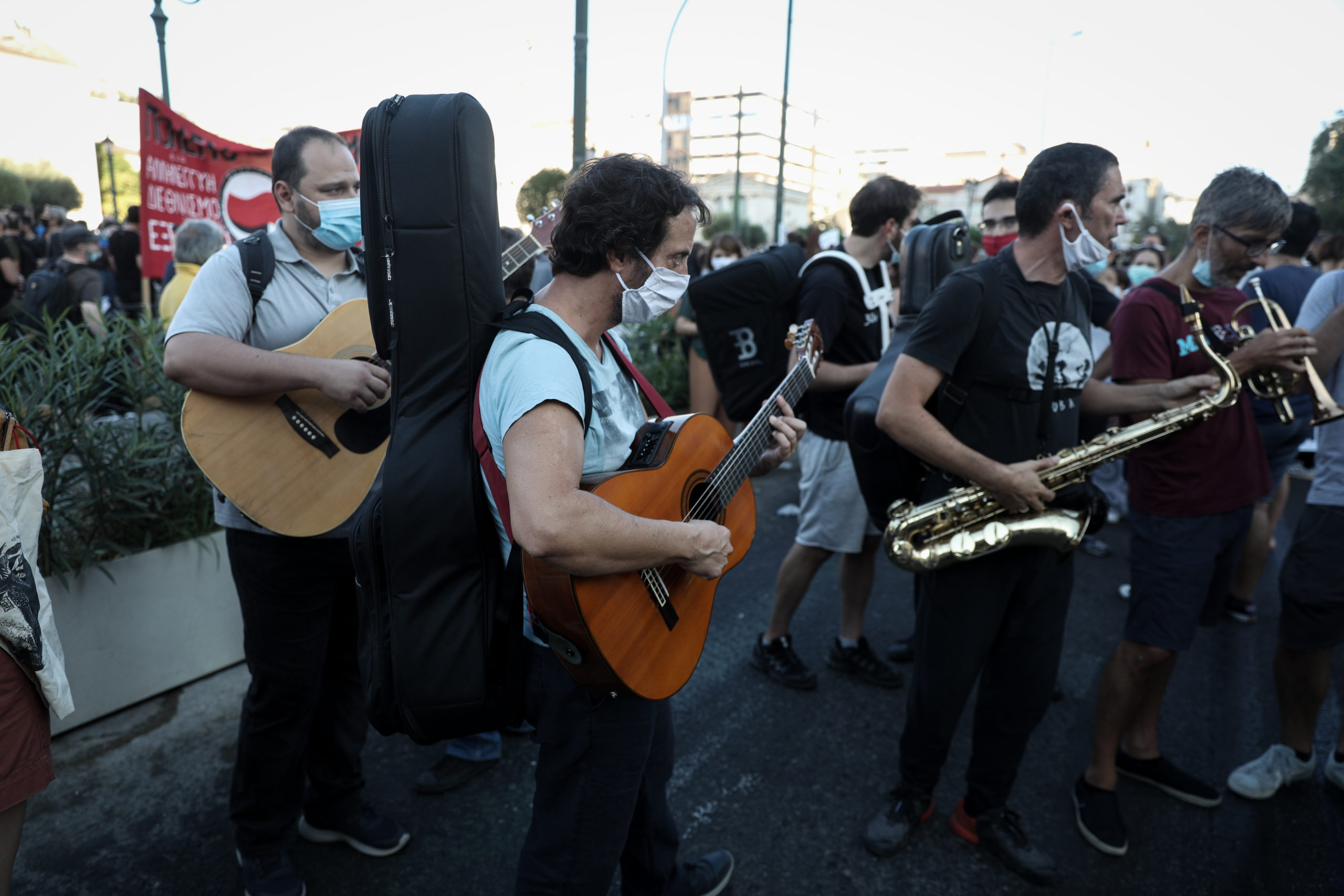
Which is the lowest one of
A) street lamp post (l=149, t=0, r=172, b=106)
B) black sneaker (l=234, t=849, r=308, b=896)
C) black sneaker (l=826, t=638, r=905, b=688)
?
black sneaker (l=826, t=638, r=905, b=688)

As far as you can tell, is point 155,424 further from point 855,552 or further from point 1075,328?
point 1075,328

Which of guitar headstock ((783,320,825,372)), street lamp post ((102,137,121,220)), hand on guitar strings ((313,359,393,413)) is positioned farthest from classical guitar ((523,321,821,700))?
street lamp post ((102,137,121,220))

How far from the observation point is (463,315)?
5.24 feet

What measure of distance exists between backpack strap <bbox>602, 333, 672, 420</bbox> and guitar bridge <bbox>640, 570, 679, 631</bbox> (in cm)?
40

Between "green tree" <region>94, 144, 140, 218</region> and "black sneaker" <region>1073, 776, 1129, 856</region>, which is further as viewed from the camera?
"green tree" <region>94, 144, 140, 218</region>

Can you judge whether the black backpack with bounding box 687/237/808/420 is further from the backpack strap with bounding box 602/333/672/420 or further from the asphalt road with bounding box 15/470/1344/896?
the backpack strap with bounding box 602/333/672/420

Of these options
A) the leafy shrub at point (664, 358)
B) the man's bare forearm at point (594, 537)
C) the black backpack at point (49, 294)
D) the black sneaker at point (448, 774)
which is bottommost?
the black sneaker at point (448, 774)

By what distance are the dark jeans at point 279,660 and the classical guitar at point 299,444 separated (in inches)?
4.2

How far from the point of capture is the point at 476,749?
314cm

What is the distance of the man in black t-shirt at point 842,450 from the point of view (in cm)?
374

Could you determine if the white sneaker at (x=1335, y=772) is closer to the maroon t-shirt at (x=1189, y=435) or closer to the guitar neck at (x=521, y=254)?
the maroon t-shirt at (x=1189, y=435)

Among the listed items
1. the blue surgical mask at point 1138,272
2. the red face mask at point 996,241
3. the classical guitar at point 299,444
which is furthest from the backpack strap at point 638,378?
the blue surgical mask at point 1138,272

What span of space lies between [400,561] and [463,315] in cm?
50

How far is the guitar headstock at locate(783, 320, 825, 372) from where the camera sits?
265cm
